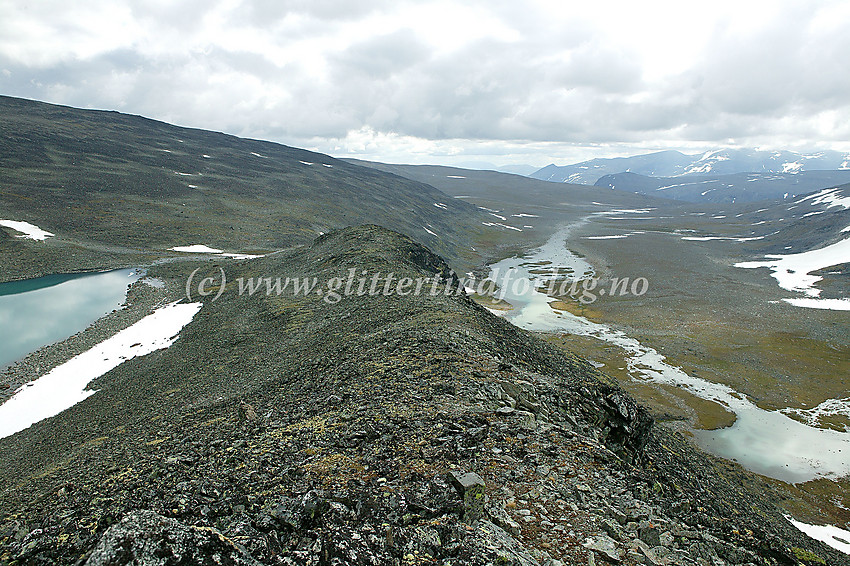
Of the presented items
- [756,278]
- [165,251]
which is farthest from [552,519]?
[756,278]

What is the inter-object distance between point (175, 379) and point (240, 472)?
1654 centimetres

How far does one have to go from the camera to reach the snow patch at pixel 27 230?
60781 millimetres

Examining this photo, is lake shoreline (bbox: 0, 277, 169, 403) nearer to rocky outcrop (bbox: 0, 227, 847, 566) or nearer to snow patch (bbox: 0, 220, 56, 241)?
rocky outcrop (bbox: 0, 227, 847, 566)

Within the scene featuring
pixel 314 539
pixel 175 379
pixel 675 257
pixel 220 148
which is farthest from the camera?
pixel 220 148

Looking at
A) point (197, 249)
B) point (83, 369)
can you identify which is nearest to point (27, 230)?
point (197, 249)

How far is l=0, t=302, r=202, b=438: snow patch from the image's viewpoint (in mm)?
24000

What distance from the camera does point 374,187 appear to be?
178875mm

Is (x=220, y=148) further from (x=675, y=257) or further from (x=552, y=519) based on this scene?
(x=552, y=519)

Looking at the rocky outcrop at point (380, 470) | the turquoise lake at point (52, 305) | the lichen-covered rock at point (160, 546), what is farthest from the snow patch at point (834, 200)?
the turquoise lake at point (52, 305)

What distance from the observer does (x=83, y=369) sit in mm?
29469

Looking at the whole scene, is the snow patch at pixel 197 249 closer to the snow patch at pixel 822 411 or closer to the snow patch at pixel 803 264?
the snow patch at pixel 822 411

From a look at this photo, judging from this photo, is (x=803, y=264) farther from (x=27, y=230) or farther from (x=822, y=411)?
(x=27, y=230)

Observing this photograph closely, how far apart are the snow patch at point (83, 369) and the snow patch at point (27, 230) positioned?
121 feet

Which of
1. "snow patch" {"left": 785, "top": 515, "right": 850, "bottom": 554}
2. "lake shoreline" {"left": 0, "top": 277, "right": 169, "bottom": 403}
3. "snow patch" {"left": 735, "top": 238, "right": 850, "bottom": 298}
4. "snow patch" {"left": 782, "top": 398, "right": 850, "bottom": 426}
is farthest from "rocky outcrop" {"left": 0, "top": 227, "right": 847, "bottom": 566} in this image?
"snow patch" {"left": 735, "top": 238, "right": 850, "bottom": 298}
